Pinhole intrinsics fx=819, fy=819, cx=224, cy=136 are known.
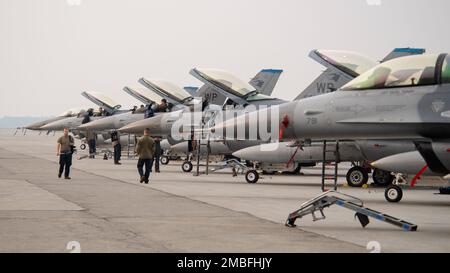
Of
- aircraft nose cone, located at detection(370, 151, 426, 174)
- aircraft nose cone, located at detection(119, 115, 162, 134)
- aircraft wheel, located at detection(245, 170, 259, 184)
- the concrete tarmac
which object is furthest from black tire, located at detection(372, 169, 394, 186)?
aircraft nose cone, located at detection(119, 115, 162, 134)

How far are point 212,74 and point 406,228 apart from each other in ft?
56.1

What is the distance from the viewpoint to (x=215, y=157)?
2988 centimetres

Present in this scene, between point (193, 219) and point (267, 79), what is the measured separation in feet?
75.0

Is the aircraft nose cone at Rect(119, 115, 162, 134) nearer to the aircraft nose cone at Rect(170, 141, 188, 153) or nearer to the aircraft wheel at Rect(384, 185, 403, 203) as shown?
the aircraft nose cone at Rect(170, 141, 188, 153)

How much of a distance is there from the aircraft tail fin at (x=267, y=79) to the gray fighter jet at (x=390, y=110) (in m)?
19.2

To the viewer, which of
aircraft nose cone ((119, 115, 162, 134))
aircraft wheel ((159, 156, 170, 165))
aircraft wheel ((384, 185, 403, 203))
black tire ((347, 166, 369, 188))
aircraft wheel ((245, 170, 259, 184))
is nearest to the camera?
aircraft wheel ((384, 185, 403, 203))

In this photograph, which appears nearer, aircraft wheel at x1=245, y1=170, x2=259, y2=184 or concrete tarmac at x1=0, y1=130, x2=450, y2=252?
concrete tarmac at x1=0, y1=130, x2=450, y2=252

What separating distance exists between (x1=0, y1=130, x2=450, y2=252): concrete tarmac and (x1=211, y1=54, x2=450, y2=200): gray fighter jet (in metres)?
1.41

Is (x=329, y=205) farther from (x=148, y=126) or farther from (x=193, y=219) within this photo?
(x=148, y=126)

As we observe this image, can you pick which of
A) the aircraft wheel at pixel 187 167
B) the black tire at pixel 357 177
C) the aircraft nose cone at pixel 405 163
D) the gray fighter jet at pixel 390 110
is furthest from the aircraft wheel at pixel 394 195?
the aircraft wheel at pixel 187 167

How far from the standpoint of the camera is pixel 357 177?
72.3ft

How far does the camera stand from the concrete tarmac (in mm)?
10281

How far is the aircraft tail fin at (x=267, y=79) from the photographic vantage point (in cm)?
3547
